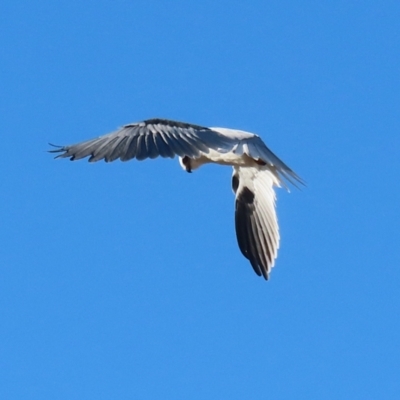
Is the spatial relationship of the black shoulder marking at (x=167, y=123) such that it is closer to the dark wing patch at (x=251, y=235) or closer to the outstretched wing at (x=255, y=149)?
the outstretched wing at (x=255, y=149)

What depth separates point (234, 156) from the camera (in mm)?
14141

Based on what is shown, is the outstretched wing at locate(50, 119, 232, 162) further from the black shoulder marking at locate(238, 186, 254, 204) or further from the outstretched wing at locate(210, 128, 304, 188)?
the black shoulder marking at locate(238, 186, 254, 204)

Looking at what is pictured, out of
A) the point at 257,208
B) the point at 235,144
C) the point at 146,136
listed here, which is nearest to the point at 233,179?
the point at 257,208

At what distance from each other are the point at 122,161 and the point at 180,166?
2854 mm

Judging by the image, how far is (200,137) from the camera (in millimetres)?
12898

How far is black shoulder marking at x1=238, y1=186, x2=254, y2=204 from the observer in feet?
52.1

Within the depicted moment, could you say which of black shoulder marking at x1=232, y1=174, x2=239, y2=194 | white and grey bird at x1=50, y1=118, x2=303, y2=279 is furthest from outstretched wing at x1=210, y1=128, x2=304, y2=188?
black shoulder marking at x1=232, y1=174, x2=239, y2=194

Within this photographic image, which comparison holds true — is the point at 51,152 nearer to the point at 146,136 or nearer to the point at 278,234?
the point at 146,136

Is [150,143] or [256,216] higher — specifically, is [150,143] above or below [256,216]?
below

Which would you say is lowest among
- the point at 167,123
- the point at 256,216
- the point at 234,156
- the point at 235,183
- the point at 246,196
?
the point at 167,123

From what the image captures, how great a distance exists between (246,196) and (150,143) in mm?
3743

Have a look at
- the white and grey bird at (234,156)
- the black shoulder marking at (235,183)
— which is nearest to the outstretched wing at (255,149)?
the white and grey bird at (234,156)

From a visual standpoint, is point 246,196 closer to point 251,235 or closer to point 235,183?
point 235,183

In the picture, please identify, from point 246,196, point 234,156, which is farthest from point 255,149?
point 246,196
